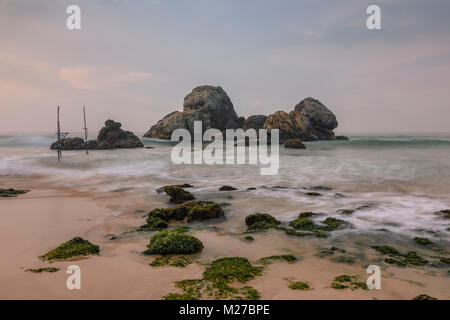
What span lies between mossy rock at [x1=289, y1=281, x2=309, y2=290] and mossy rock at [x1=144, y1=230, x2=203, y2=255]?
2657mm

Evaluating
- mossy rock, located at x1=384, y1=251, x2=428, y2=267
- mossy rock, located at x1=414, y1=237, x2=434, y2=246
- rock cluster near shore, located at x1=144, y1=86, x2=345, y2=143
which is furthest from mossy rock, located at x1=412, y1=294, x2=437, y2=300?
rock cluster near shore, located at x1=144, y1=86, x2=345, y2=143

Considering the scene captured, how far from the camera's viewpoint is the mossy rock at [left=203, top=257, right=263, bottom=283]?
5367mm

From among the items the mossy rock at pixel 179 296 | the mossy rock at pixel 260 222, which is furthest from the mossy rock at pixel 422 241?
the mossy rock at pixel 179 296

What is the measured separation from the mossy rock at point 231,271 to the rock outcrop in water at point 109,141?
172ft

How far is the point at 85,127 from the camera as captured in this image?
48.7 meters

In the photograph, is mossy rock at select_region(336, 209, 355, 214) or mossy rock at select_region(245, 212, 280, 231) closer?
mossy rock at select_region(245, 212, 280, 231)

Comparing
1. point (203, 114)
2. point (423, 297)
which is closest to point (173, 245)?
point (423, 297)

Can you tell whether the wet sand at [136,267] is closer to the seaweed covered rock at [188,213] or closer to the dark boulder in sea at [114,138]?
the seaweed covered rock at [188,213]

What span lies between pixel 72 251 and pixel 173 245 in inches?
89.5

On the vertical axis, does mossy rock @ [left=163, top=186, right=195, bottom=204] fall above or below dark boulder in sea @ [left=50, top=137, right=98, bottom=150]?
below

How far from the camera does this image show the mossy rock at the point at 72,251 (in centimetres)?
624

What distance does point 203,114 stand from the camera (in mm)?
82500

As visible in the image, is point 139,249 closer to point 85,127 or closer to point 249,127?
point 85,127

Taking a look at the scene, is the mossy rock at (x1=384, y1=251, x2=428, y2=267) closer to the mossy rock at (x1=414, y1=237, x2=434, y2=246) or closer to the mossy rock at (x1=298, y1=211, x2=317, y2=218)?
the mossy rock at (x1=414, y1=237, x2=434, y2=246)
